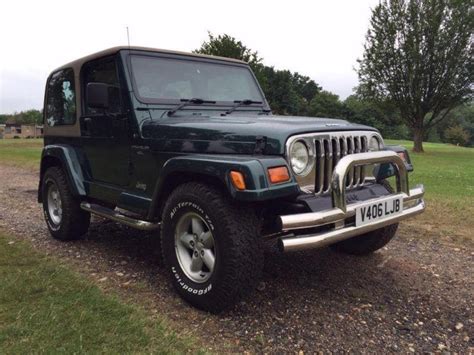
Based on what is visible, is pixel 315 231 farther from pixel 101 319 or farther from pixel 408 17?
pixel 408 17

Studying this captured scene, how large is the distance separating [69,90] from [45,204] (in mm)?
1420

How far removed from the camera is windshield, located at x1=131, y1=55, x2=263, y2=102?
3.91m

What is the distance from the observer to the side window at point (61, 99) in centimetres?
479

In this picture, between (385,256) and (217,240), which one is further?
(385,256)

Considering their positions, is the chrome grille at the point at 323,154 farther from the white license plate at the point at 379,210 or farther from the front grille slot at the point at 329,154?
the white license plate at the point at 379,210

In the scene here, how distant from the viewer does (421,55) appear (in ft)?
81.0

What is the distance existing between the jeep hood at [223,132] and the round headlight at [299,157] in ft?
0.33

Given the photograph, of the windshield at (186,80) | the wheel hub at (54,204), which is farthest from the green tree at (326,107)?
the wheel hub at (54,204)

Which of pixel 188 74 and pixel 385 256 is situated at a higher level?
pixel 188 74

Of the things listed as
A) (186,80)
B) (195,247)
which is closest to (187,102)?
(186,80)

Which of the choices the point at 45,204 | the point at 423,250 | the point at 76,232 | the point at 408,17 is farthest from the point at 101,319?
the point at 408,17

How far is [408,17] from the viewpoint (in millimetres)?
24656

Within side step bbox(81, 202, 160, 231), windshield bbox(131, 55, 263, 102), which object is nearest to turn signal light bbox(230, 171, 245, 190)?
side step bbox(81, 202, 160, 231)

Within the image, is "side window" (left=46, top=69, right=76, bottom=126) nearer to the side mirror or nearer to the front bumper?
the side mirror
